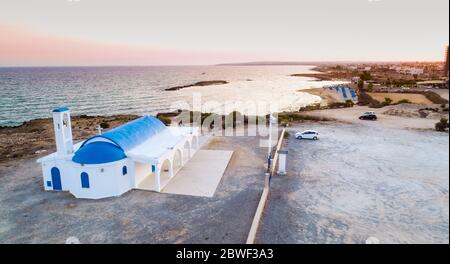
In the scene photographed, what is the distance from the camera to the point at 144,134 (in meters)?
19.8

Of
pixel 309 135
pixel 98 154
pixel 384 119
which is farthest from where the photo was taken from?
pixel 384 119

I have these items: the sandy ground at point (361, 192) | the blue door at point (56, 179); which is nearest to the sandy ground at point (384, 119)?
the sandy ground at point (361, 192)

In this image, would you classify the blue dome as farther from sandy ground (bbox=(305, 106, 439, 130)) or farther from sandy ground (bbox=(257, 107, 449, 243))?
sandy ground (bbox=(305, 106, 439, 130))

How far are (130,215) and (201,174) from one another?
6.31m

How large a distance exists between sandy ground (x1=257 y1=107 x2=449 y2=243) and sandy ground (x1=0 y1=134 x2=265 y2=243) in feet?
5.36

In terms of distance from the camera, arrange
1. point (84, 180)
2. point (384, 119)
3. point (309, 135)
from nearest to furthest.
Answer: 1. point (84, 180)
2. point (309, 135)
3. point (384, 119)

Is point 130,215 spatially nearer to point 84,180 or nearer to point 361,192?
point 84,180

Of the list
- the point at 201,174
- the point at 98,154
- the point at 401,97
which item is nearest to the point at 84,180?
the point at 98,154

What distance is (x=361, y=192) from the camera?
53.9 feet

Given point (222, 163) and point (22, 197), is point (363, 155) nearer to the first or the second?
point (222, 163)

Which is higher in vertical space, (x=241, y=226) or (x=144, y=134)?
(x=144, y=134)
